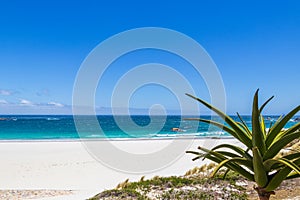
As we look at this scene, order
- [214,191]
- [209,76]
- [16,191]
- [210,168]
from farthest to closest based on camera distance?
[210,168]
[16,191]
[214,191]
[209,76]

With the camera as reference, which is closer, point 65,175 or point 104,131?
point 65,175

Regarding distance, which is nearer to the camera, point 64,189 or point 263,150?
point 263,150

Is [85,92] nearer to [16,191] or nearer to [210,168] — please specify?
[16,191]

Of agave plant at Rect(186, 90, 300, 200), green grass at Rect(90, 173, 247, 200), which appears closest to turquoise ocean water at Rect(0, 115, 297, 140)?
green grass at Rect(90, 173, 247, 200)

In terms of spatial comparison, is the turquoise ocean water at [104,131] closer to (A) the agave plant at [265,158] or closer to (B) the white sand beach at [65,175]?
(B) the white sand beach at [65,175]

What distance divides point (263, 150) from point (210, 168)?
9511 mm

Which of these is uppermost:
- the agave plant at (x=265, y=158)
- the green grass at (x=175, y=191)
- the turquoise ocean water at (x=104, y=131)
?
the turquoise ocean water at (x=104, y=131)

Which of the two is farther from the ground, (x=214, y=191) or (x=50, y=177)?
(x=50, y=177)

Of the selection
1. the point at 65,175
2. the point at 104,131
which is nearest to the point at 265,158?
the point at 65,175

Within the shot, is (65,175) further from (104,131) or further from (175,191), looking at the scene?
(104,131)

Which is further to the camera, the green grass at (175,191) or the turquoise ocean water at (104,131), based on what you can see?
the turquoise ocean water at (104,131)

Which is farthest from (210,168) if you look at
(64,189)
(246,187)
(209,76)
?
(209,76)

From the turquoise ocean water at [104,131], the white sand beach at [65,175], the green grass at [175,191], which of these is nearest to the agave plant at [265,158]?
the green grass at [175,191]

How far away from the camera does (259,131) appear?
73.0 inches
